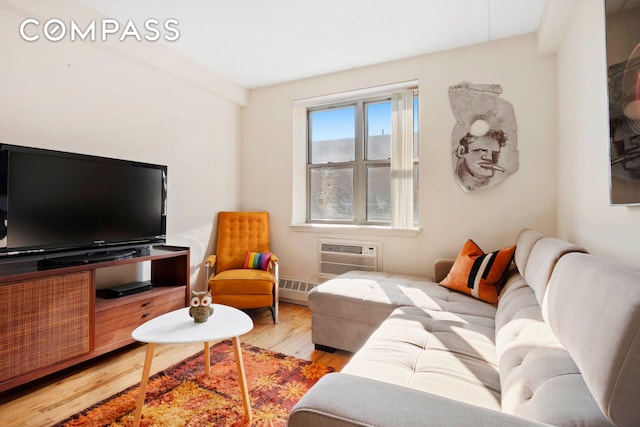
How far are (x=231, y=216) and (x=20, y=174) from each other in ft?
6.44

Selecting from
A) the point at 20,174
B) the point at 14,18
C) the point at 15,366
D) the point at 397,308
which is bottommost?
the point at 15,366

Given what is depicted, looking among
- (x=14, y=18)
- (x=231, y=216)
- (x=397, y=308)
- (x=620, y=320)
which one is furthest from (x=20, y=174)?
(x=620, y=320)

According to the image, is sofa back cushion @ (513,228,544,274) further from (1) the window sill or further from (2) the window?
(2) the window

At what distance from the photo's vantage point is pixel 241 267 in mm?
3588

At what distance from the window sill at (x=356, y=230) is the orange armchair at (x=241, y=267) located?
18.0 inches

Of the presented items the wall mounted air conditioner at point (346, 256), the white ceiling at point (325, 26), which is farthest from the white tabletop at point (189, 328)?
the white ceiling at point (325, 26)

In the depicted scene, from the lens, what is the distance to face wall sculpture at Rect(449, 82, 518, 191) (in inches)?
110

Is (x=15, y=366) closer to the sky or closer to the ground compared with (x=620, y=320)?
closer to the ground

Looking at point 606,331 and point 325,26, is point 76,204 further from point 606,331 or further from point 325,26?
point 606,331

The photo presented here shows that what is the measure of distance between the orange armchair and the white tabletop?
105 centimetres

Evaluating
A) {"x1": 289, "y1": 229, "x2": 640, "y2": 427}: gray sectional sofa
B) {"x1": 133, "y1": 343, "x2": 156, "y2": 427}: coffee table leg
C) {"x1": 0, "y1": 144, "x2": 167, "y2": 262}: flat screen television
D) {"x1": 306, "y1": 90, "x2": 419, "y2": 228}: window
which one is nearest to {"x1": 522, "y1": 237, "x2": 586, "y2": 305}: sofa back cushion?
{"x1": 289, "y1": 229, "x2": 640, "y2": 427}: gray sectional sofa

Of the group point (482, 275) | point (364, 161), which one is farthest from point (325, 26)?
point (482, 275)

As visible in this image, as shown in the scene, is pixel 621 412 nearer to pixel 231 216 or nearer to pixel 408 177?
pixel 408 177

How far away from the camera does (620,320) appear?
679 mm
